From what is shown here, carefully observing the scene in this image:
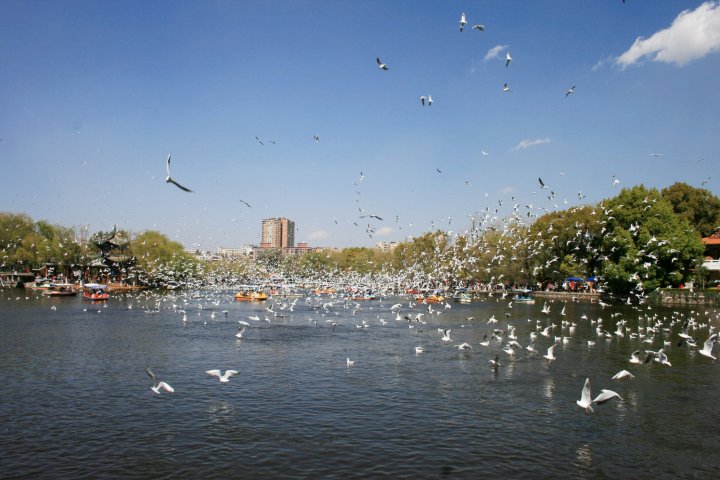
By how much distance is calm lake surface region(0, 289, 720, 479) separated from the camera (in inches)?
557

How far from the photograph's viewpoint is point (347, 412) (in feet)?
60.5

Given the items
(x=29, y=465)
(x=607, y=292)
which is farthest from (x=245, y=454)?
(x=607, y=292)

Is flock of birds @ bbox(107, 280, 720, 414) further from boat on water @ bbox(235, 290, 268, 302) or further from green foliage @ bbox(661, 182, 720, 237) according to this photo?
Answer: green foliage @ bbox(661, 182, 720, 237)

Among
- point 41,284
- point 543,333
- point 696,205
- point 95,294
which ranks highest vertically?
point 696,205

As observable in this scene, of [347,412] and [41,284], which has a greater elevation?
[41,284]

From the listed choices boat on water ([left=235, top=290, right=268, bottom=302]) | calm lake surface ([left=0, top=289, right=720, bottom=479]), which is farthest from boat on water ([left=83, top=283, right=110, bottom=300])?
calm lake surface ([left=0, top=289, right=720, bottom=479])

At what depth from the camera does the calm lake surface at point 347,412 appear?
14148 mm

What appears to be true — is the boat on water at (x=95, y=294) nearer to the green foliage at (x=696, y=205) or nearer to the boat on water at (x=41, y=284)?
the boat on water at (x=41, y=284)

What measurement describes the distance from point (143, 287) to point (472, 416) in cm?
9939

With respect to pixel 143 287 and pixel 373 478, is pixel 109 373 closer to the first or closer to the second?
pixel 373 478

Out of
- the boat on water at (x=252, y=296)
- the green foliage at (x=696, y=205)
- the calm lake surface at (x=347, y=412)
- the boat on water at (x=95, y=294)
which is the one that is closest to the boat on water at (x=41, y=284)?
the boat on water at (x=95, y=294)

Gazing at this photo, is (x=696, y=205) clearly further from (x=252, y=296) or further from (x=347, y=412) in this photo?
(x=347, y=412)

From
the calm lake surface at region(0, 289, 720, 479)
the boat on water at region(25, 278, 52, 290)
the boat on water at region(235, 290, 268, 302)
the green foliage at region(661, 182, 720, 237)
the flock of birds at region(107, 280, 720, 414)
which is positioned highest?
the green foliage at region(661, 182, 720, 237)

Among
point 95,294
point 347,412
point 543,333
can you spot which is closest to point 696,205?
point 543,333
